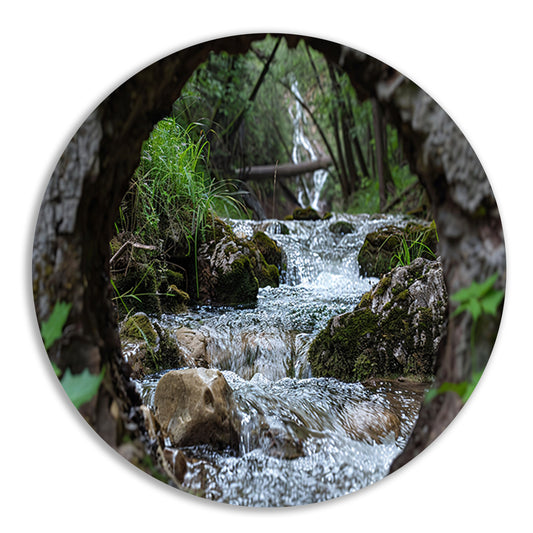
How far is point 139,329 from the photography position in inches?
54.3

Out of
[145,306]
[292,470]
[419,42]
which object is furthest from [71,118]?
[292,470]

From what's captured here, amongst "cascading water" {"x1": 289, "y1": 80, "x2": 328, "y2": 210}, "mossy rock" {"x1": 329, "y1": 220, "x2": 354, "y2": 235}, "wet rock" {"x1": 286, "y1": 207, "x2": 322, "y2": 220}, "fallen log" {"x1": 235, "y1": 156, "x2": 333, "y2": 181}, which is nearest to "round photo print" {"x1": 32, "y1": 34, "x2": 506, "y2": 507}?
"fallen log" {"x1": 235, "y1": 156, "x2": 333, "y2": 181}

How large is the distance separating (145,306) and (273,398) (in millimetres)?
732

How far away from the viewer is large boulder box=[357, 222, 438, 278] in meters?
1.96

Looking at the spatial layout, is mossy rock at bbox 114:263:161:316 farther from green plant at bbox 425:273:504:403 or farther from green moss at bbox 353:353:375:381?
green plant at bbox 425:273:504:403

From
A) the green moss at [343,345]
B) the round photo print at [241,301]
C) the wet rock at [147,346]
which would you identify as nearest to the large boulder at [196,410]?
the round photo print at [241,301]

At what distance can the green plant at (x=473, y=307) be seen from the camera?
2.77ft

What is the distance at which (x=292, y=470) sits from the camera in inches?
38.1

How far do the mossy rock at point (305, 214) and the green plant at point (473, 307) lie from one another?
277 cm

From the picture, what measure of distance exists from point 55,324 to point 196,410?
416 mm

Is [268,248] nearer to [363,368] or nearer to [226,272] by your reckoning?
[226,272]

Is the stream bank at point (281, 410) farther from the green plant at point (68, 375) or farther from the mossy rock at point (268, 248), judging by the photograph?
the mossy rock at point (268, 248)

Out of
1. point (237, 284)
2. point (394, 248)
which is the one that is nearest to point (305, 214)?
point (394, 248)
